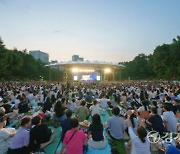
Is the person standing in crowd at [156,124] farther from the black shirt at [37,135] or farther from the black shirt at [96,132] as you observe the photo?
the black shirt at [37,135]

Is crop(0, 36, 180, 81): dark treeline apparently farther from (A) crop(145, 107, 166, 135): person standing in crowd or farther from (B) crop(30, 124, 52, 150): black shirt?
(A) crop(145, 107, 166, 135): person standing in crowd

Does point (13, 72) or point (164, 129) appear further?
point (13, 72)

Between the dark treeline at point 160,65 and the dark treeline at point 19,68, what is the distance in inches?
871

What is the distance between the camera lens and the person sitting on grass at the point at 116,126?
17.6 ft

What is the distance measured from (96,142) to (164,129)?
1718 mm

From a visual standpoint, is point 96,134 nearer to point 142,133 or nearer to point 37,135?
point 37,135

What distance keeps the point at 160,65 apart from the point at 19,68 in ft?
107

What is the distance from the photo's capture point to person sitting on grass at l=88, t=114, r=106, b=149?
4.61 metres

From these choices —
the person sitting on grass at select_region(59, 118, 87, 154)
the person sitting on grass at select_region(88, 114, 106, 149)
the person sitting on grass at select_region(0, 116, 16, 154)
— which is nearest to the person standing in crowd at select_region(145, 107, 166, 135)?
the person sitting on grass at select_region(88, 114, 106, 149)

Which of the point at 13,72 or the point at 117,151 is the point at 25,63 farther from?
the point at 117,151

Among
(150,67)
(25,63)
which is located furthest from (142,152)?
(150,67)

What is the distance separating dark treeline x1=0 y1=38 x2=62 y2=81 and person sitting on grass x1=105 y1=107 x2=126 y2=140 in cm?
3364

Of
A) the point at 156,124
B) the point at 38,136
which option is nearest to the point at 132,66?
the point at 156,124

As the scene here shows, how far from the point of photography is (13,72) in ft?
147
